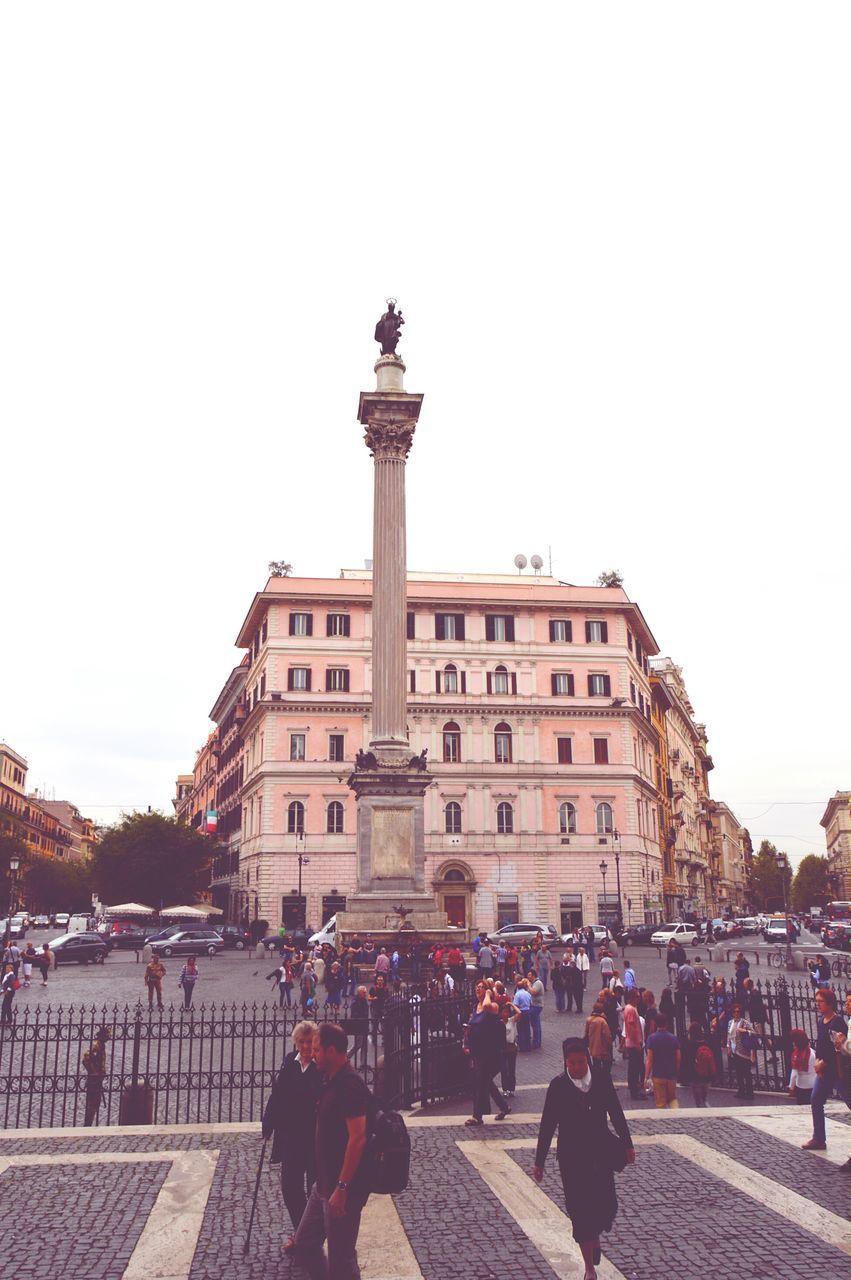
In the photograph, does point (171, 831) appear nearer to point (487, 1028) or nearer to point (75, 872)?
point (75, 872)

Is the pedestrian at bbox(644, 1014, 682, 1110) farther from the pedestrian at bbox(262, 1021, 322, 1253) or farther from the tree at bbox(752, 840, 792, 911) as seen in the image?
the tree at bbox(752, 840, 792, 911)

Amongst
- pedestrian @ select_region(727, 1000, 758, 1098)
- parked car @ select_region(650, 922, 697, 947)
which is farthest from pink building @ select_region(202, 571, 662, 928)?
pedestrian @ select_region(727, 1000, 758, 1098)

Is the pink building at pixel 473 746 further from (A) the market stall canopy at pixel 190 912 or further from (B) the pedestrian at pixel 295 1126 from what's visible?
(B) the pedestrian at pixel 295 1126

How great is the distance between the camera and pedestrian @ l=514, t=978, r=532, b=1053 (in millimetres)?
18656

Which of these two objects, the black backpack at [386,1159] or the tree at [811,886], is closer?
the black backpack at [386,1159]

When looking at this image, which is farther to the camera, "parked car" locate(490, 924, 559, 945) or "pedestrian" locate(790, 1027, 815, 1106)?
"parked car" locate(490, 924, 559, 945)

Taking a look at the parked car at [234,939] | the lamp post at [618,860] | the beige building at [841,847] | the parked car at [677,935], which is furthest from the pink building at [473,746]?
the beige building at [841,847]

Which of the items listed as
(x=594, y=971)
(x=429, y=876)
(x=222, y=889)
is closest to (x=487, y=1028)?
(x=594, y=971)

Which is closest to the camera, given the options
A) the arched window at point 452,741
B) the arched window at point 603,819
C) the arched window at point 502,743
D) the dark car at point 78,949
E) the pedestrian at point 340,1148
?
the pedestrian at point 340,1148

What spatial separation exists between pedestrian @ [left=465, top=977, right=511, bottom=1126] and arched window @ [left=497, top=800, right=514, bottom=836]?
46928mm

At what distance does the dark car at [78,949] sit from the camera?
41656 millimetres

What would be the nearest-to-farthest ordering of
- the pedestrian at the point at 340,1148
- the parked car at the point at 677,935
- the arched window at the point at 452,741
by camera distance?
the pedestrian at the point at 340,1148 < the parked car at the point at 677,935 < the arched window at the point at 452,741

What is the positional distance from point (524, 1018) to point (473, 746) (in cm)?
4133

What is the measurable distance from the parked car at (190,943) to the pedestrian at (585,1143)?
126 ft
